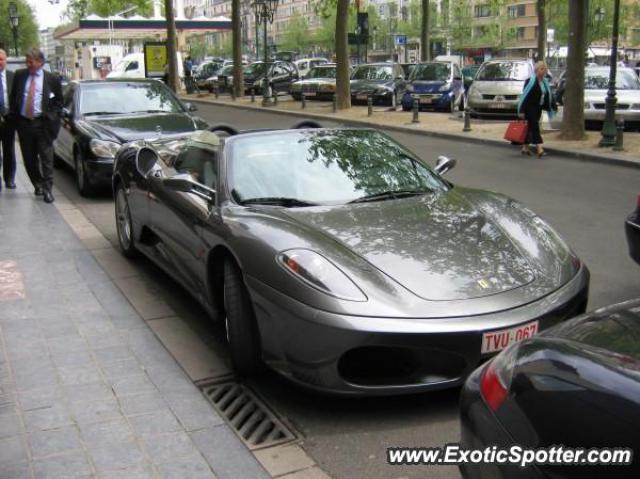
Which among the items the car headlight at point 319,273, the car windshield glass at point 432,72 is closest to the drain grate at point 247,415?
the car headlight at point 319,273

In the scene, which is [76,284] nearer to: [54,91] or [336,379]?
[336,379]

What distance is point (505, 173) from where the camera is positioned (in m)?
12.8

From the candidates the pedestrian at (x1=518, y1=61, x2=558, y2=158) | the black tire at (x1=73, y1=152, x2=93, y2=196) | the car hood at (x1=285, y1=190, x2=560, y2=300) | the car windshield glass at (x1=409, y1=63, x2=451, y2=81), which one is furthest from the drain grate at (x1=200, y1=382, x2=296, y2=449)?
the car windshield glass at (x1=409, y1=63, x2=451, y2=81)

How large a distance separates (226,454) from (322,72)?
3154 cm

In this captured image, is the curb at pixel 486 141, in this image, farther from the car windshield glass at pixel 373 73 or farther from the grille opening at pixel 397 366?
the grille opening at pixel 397 366

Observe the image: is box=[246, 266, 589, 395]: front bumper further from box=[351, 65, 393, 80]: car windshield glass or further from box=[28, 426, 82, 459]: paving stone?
box=[351, 65, 393, 80]: car windshield glass

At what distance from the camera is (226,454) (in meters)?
3.53

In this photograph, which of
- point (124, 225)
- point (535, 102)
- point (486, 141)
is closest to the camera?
point (124, 225)

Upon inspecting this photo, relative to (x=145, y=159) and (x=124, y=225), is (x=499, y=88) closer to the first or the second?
(x=124, y=225)

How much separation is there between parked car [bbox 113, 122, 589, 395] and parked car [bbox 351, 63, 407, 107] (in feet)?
71.7

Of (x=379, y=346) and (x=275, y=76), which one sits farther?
(x=275, y=76)

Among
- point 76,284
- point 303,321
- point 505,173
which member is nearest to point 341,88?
point 505,173

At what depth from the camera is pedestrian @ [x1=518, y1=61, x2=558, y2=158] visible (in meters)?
14.4

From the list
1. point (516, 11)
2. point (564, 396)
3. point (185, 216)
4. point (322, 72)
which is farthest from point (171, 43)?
point (516, 11)
